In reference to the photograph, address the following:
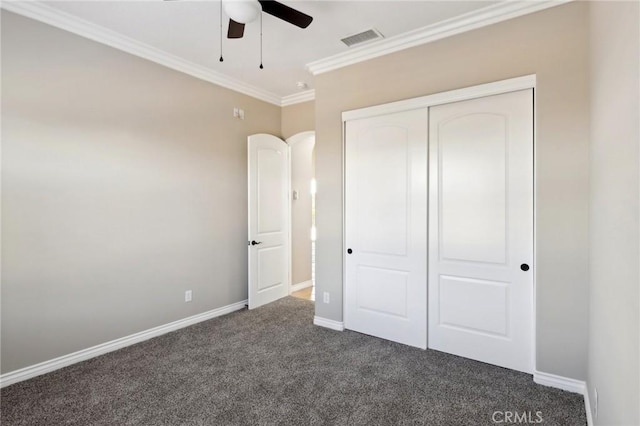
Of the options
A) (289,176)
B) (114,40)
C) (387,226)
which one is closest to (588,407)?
(387,226)

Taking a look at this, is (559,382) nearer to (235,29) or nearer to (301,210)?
(235,29)

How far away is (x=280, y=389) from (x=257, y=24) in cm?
300

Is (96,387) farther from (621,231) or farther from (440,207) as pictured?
(621,231)

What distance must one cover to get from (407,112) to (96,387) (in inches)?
136

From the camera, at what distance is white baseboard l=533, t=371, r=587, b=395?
234 centimetres

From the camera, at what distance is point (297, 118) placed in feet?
15.7

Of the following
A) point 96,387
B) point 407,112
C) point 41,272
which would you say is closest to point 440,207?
point 407,112

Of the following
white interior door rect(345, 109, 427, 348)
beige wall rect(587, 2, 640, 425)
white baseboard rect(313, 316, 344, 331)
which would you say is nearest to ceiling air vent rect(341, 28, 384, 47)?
white interior door rect(345, 109, 427, 348)

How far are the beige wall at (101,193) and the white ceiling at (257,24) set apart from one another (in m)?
0.33

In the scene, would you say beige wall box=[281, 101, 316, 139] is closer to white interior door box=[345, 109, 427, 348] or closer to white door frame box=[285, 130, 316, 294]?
white door frame box=[285, 130, 316, 294]

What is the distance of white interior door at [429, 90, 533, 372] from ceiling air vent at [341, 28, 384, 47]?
2.91 feet

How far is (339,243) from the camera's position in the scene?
357cm

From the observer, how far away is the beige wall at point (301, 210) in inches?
203

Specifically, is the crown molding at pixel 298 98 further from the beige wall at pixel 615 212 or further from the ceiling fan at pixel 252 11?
the beige wall at pixel 615 212
